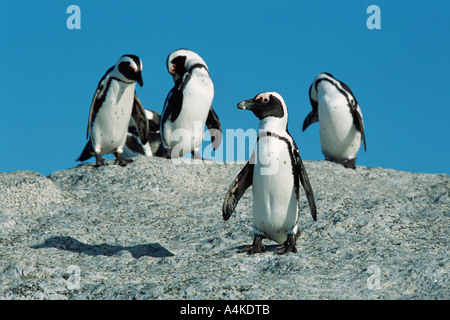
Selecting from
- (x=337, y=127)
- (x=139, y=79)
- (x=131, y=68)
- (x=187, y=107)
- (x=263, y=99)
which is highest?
(x=131, y=68)

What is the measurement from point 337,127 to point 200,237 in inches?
165

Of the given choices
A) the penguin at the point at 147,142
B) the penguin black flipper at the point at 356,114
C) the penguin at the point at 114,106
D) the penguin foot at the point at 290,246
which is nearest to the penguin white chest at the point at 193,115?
the penguin at the point at 114,106

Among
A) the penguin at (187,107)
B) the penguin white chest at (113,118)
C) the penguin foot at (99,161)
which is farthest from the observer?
the penguin at (187,107)

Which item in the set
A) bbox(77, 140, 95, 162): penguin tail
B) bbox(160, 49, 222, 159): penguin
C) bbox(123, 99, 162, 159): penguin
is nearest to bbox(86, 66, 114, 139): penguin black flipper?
bbox(77, 140, 95, 162): penguin tail

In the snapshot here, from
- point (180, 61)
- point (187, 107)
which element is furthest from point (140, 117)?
point (180, 61)

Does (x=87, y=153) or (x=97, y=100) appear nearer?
(x=97, y=100)

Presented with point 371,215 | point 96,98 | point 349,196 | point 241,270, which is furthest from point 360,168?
point 241,270

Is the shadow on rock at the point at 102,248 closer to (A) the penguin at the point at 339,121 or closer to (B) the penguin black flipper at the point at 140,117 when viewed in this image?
(B) the penguin black flipper at the point at 140,117

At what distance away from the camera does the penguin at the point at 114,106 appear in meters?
9.35

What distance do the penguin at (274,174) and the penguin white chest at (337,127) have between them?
4569mm

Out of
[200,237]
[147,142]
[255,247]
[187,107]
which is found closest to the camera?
[255,247]

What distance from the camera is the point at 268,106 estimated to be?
5.64 metres

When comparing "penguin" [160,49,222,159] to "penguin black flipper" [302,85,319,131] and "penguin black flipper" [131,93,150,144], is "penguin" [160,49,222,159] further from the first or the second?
"penguin black flipper" [302,85,319,131]

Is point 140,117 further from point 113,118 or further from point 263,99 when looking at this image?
point 263,99
